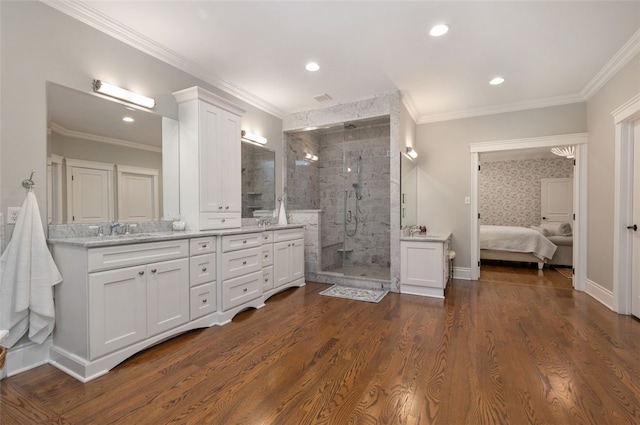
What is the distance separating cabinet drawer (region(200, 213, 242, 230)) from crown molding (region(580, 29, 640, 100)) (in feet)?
14.0

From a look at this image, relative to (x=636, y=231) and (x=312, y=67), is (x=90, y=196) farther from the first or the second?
(x=636, y=231)

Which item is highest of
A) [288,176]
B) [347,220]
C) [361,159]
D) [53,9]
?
[53,9]

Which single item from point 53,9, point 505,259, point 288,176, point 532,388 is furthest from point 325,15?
point 505,259

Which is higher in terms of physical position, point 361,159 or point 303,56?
point 303,56

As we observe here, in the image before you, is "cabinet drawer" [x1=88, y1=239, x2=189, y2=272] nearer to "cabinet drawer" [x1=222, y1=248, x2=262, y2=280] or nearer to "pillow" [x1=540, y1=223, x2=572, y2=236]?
"cabinet drawer" [x1=222, y1=248, x2=262, y2=280]

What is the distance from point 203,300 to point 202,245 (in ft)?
1.69

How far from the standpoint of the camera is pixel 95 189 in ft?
8.07

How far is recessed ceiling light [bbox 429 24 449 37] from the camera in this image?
2480mm

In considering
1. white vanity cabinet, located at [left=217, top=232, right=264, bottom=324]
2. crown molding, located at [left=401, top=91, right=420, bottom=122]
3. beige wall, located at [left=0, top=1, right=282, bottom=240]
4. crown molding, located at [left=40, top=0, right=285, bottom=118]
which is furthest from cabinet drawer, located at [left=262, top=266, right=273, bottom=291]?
crown molding, located at [left=401, top=91, right=420, bottom=122]

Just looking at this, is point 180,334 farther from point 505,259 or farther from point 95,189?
point 505,259

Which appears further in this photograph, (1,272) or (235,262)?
(235,262)

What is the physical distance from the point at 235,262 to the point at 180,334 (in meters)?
0.80

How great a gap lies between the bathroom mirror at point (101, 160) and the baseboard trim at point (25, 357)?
0.89 metres

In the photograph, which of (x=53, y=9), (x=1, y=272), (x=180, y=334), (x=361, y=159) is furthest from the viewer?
(x=361, y=159)
